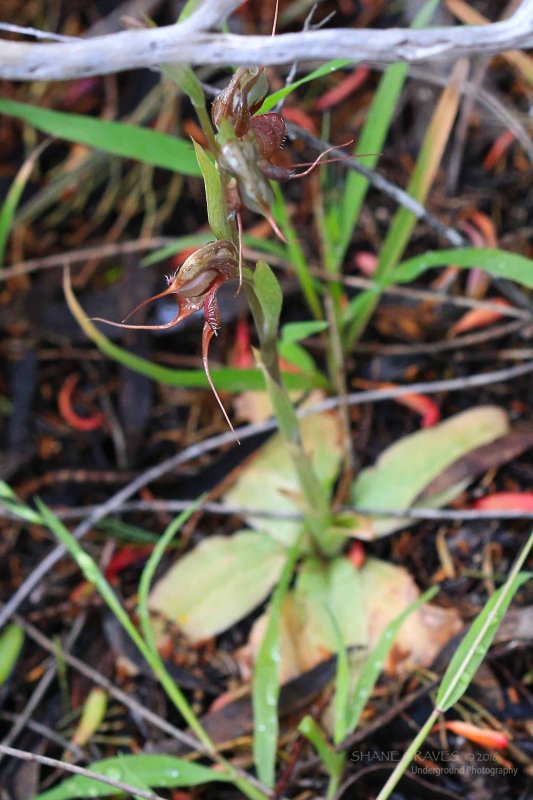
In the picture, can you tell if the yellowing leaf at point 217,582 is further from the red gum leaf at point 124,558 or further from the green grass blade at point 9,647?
the green grass blade at point 9,647

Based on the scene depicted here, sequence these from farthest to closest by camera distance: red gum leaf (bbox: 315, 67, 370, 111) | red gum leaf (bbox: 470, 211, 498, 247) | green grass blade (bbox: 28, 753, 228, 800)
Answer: red gum leaf (bbox: 315, 67, 370, 111)
red gum leaf (bbox: 470, 211, 498, 247)
green grass blade (bbox: 28, 753, 228, 800)

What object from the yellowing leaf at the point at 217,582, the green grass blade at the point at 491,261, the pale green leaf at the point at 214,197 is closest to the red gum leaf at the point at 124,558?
the yellowing leaf at the point at 217,582

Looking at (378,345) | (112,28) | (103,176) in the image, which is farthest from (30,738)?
(112,28)

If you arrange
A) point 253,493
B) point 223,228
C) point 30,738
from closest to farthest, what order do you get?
point 223,228 < point 30,738 < point 253,493

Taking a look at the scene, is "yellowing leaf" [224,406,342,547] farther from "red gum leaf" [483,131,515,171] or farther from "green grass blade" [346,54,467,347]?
"red gum leaf" [483,131,515,171]

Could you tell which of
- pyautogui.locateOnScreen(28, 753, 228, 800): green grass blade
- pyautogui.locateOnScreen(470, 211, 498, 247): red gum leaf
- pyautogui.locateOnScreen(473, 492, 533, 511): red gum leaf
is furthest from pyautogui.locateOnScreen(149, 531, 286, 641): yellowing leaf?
pyautogui.locateOnScreen(470, 211, 498, 247): red gum leaf

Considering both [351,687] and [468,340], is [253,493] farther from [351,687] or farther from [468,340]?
[468,340]
